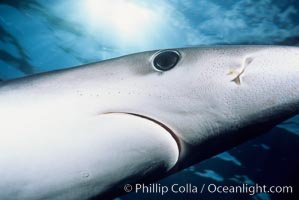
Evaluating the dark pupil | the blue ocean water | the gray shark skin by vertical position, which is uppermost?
the blue ocean water

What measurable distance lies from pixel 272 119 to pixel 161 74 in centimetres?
71

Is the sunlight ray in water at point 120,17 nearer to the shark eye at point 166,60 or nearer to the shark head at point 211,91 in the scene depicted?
the shark eye at point 166,60

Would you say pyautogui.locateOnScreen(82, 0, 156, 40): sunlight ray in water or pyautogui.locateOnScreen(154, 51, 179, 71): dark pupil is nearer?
pyautogui.locateOnScreen(154, 51, 179, 71): dark pupil

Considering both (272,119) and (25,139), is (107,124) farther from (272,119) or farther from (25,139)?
(272,119)

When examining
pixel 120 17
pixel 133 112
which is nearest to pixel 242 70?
pixel 133 112

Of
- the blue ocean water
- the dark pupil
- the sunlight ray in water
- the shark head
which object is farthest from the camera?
the sunlight ray in water

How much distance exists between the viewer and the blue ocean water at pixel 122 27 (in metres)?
7.77

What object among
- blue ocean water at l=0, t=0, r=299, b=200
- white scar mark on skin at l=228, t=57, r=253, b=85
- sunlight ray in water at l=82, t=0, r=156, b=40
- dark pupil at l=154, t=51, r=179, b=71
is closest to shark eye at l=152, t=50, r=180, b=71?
dark pupil at l=154, t=51, r=179, b=71

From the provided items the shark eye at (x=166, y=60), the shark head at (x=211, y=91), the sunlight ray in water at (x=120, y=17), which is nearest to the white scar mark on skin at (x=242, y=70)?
the shark head at (x=211, y=91)

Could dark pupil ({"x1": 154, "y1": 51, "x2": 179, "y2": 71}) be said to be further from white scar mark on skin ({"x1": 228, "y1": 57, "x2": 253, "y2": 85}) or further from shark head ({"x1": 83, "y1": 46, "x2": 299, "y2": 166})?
white scar mark on skin ({"x1": 228, "y1": 57, "x2": 253, "y2": 85})

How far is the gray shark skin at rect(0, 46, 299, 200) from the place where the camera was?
1.42 metres

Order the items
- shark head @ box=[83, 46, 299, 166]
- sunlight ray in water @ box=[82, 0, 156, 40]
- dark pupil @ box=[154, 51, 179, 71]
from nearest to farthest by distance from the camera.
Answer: shark head @ box=[83, 46, 299, 166]
dark pupil @ box=[154, 51, 179, 71]
sunlight ray in water @ box=[82, 0, 156, 40]

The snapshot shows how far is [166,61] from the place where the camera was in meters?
1.59

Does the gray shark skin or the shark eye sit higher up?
the shark eye
